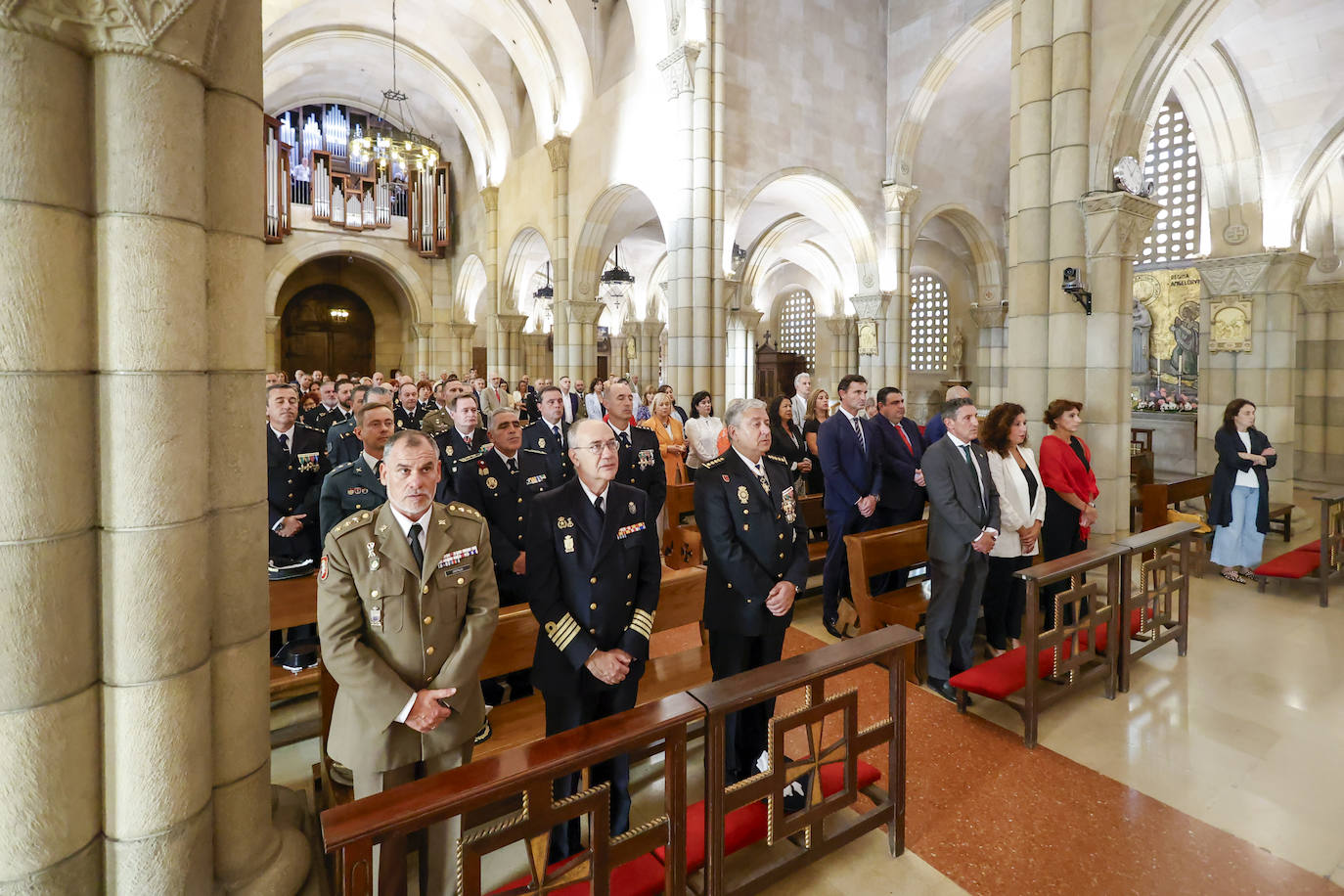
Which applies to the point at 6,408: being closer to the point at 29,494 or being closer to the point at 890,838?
the point at 29,494

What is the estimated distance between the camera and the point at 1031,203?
19.7ft

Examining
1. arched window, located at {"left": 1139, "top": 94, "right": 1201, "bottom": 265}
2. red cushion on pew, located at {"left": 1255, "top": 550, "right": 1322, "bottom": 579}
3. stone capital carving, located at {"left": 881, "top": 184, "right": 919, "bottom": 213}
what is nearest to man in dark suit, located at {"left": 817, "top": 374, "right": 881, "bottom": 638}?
red cushion on pew, located at {"left": 1255, "top": 550, "right": 1322, "bottom": 579}

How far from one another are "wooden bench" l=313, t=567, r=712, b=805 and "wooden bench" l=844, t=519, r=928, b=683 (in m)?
1.03

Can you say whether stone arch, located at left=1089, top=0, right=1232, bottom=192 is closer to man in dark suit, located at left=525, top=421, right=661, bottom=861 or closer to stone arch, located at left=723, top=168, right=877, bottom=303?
man in dark suit, located at left=525, top=421, right=661, bottom=861

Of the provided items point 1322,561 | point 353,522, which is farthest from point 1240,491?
point 353,522

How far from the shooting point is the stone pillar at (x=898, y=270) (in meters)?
12.1

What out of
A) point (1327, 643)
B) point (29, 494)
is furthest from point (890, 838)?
point (1327, 643)

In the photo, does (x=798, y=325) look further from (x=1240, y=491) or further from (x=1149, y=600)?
(x=1149, y=600)

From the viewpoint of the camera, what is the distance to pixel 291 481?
443 cm

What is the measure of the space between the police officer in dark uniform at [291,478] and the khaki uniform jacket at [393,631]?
2614mm

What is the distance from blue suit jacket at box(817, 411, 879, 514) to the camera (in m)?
4.79

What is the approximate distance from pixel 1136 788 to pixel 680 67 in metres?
9.66

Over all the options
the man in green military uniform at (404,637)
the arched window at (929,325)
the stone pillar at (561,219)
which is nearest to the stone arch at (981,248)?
the arched window at (929,325)

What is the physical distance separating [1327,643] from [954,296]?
14178 mm
